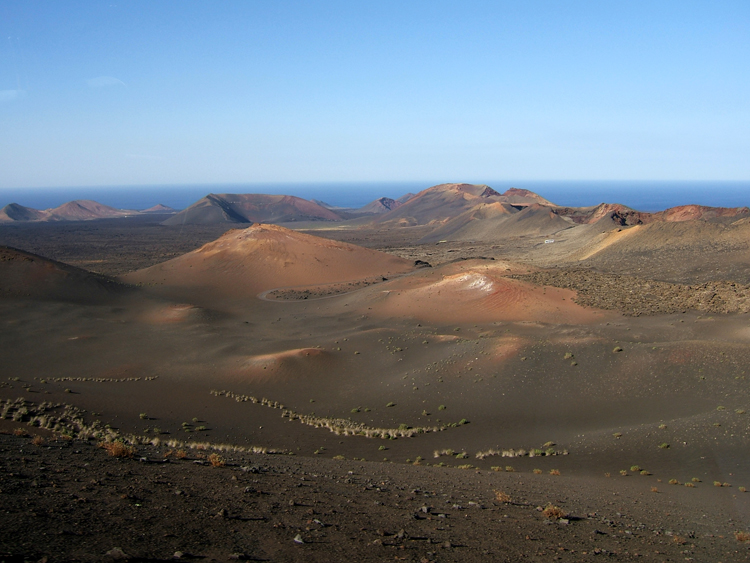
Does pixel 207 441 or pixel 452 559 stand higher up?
pixel 452 559

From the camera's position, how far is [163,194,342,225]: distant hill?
130m

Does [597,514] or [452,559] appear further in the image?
[597,514]

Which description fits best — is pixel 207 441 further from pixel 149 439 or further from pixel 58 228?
pixel 58 228

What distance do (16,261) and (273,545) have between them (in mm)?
36731

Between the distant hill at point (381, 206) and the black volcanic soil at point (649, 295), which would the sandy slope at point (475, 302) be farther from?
the distant hill at point (381, 206)

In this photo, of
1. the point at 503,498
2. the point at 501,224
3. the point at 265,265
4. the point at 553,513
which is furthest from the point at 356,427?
the point at 501,224

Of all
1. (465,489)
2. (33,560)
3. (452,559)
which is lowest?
(465,489)

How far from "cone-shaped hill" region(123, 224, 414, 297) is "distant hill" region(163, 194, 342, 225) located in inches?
3057

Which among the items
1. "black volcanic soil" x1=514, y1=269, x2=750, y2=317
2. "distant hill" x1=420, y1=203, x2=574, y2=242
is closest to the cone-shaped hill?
"black volcanic soil" x1=514, y1=269, x2=750, y2=317

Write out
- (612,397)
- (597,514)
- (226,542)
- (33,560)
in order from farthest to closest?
(612,397)
(597,514)
(226,542)
(33,560)

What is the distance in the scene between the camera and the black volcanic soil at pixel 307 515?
6793 millimetres

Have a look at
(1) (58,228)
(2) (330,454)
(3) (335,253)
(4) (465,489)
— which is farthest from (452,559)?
(1) (58,228)

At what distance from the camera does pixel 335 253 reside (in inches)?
2128

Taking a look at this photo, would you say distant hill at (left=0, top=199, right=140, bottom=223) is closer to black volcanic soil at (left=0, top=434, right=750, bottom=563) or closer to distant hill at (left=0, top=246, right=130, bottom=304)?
distant hill at (left=0, top=246, right=130, bottom=304)
